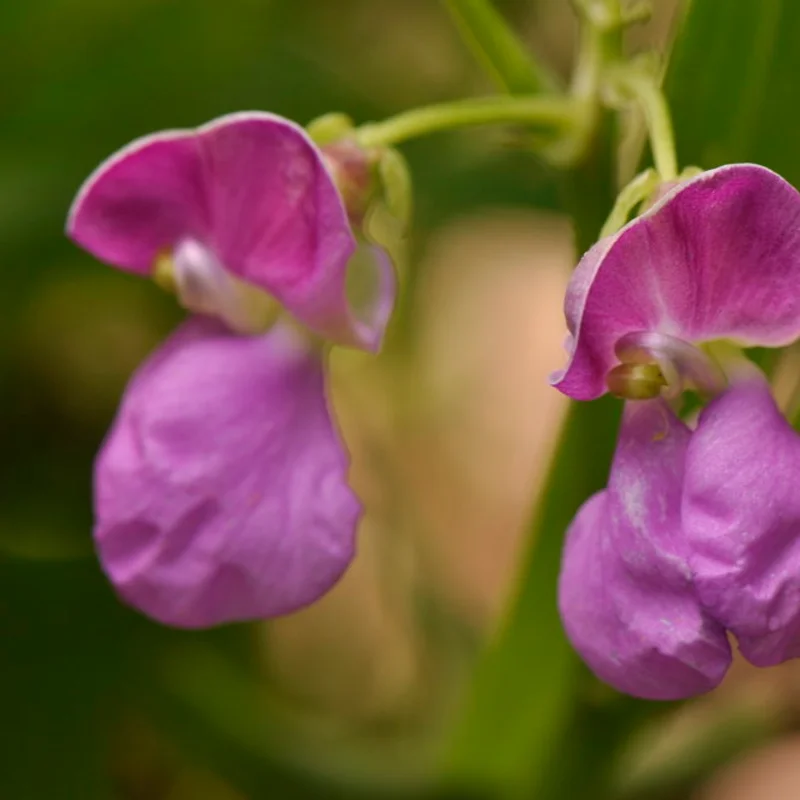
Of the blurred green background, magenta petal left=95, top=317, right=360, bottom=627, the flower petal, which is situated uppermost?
the flower petal

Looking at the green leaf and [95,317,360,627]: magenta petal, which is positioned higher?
the green leaf

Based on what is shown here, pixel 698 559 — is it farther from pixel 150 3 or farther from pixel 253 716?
pixel 150 3

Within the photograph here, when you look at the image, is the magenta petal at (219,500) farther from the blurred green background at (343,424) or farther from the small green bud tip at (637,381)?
the blurred green background at (343,424)

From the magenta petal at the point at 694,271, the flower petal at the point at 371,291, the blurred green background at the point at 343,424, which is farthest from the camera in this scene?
the blurred green background at the point at 343,424

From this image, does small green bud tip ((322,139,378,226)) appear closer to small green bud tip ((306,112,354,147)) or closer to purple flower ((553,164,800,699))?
small green bud tip ((306,112,354,147))

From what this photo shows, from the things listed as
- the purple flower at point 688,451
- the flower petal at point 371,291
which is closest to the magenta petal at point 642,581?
the purple flower at point 688,451

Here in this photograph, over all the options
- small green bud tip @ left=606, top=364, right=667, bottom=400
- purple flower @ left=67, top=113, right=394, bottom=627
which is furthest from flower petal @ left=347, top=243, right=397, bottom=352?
small green bud tip @ left=606, top=364, right=667, bottom=400

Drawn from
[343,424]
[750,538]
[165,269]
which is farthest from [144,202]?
[343,424]
